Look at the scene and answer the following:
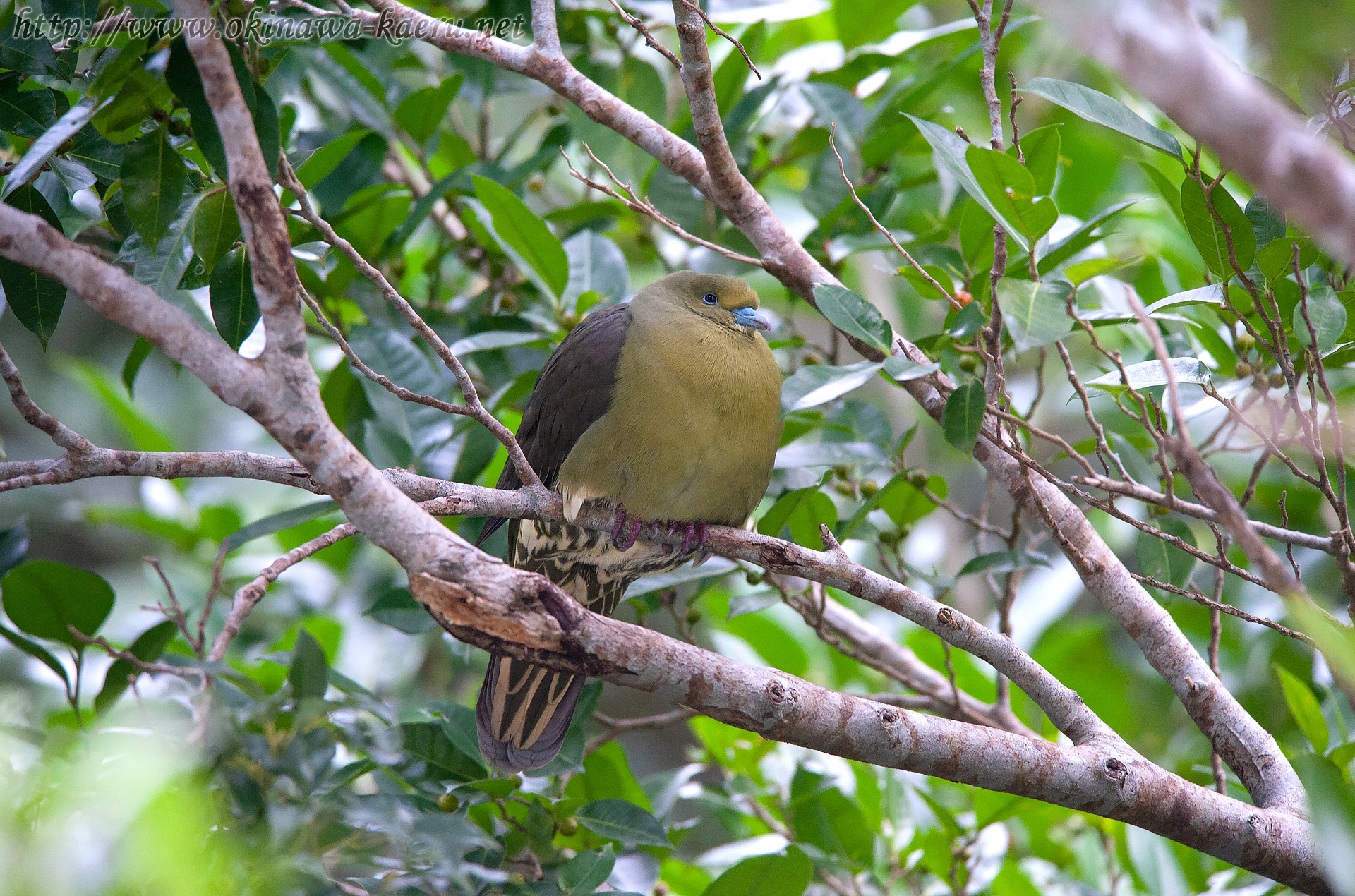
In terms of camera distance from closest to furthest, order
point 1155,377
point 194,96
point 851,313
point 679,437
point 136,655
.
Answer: point 194,96, point 851,313, point 1155,377, point 136,655, point 679,437

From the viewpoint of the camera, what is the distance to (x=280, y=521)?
2.98m

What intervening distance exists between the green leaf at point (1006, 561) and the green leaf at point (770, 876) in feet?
3.05

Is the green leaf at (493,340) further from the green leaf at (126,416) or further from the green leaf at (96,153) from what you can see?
the green leaf at (126,416)

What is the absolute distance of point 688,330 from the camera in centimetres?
317

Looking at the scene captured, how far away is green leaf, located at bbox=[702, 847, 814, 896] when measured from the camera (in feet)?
7.72

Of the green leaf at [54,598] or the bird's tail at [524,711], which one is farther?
the bird's tail at [524,711]

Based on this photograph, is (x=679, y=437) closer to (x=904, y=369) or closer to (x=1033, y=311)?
(x=904, y=369)

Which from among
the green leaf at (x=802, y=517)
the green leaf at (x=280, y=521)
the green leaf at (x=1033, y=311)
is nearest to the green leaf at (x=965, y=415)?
the green leaf at (x=1033, y=311)

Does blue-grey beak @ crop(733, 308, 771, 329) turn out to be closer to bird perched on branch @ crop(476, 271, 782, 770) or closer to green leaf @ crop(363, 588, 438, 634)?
bird perched on branch @ crop(476, 271, 782, 770)

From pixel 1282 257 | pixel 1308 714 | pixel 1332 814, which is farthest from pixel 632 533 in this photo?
pixel 1332 814

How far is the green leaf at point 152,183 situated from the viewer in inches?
76.5

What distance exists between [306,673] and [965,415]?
4.59ft

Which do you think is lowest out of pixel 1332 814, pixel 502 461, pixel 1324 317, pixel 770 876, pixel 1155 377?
pixel 770 876

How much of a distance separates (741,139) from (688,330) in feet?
2.65
